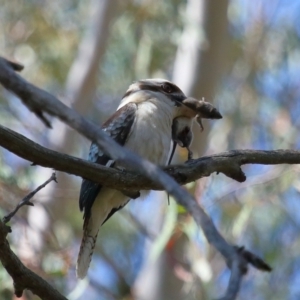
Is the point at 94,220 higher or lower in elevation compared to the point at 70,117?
higher

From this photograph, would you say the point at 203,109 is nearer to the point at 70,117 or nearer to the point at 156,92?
the point at 156,92

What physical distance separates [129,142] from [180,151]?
73cm

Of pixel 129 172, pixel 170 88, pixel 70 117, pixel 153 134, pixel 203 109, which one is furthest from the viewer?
pixel 170 88

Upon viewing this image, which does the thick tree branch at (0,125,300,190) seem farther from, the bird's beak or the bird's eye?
the bird's eye

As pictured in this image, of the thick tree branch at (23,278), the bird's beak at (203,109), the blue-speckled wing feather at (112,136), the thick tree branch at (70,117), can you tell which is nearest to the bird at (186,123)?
the bird's beak at (203,109)

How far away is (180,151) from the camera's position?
12.0ft

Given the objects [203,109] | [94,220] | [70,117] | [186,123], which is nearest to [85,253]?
[94,220]

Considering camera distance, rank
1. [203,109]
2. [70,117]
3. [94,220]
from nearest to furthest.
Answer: [70,117] < [203,109] < [94,220]

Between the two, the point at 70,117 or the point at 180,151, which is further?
the point at 180,151

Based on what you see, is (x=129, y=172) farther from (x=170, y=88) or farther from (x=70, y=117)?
(x=170, y=88)

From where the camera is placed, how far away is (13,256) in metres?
1.89

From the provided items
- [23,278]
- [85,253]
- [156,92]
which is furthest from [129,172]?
[156,92]

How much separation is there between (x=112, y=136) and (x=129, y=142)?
0.08 metres

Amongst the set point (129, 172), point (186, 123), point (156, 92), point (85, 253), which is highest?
point (156, 92)
